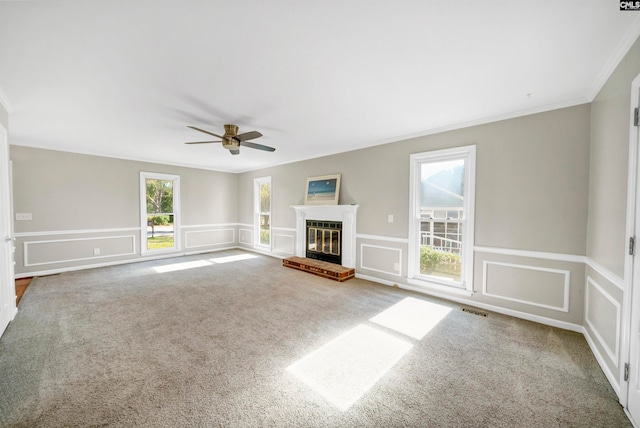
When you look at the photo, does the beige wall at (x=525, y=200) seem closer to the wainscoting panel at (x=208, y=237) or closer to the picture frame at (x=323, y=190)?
the picture frame at (x=323, y=190)

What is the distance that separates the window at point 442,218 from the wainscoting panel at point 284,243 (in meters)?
3.03

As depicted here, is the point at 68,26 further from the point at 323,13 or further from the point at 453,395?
the point at 453,395

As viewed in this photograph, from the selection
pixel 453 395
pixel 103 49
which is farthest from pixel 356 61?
pixel 453 395

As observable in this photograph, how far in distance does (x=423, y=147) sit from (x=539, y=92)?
1472mm

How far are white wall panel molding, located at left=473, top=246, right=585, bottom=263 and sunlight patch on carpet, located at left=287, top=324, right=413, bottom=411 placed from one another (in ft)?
5.84

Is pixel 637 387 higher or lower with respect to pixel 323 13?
lower

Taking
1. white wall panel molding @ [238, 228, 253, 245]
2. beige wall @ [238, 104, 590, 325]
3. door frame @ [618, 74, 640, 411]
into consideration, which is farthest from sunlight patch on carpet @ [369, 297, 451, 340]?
white wall panel molding @ [238, 228, 253, 245]

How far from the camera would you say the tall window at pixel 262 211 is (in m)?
6.98

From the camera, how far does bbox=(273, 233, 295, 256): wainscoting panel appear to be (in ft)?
20.0

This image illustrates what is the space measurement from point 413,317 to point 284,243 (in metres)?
3.91

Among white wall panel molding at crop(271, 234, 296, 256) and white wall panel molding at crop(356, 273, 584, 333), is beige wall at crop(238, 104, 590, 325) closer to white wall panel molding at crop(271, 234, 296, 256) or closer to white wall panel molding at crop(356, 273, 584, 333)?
white wall panel molding at crop(356, 273, 584, 333)

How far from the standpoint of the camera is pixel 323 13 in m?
1.48

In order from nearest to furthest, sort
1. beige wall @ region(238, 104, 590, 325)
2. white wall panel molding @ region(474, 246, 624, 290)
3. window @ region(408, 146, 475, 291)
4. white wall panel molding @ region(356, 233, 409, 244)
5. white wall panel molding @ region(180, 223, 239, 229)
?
white wall panel molding @ region(474, 246, 624, 290)
beige wall @ region(238, 104, 590, 325)
window @ region(408, 146, 475, 291)
white wall panel molding @ region(356, 233, 409, 244)
white wall panel molding @ region(180, 223, 239, 229)

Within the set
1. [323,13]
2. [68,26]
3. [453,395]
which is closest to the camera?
[323,13]
